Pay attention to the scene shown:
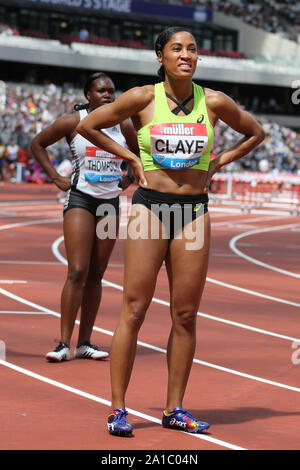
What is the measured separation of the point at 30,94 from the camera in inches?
2024

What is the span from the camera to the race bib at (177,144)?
584 cm

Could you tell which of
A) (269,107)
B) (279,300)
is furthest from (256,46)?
(279,300)

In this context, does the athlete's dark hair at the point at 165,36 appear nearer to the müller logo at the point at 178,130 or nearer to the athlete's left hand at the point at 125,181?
the müller logo at the point at 178,130

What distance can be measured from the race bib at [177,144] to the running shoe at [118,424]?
1.40m

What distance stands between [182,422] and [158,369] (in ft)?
6.70

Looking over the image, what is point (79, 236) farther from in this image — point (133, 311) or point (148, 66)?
point (148, 66)

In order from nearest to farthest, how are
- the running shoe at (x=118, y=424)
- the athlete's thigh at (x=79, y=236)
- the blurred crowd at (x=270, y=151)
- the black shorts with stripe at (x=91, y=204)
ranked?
1. the running shoe at (x=118, y=424)
2. the athlete's thigh at (x=79, y=236)
3. the black shorts with stripe at (x=91, y=204)
4. the blurred crowd at (x=270, y=151)

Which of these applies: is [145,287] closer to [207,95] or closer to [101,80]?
[207,95]

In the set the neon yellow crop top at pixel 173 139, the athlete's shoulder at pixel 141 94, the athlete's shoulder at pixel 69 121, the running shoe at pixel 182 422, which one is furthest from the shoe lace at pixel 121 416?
the athlete's shoulder at pixel 69 121

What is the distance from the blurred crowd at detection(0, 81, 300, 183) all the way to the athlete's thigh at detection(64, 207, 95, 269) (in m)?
33.8

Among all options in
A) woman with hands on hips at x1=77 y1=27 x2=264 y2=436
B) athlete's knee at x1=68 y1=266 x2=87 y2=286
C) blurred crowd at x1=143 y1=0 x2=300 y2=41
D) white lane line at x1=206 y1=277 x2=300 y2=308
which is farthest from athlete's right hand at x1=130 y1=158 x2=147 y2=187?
blurred crowd at x1=143 y1=0 x2=300 y2=41
